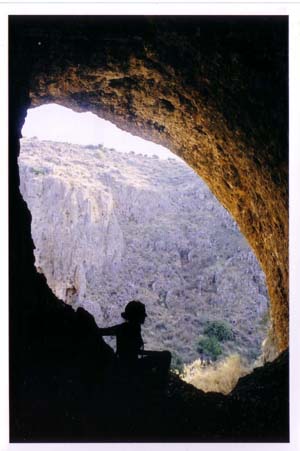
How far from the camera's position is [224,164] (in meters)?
4.95

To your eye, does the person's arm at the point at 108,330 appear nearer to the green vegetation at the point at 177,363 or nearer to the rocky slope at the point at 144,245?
the rocky slope at the point at 144,245

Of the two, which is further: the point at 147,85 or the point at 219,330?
the point at 147,85

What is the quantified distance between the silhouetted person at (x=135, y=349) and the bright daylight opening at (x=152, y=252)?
2.0 inches

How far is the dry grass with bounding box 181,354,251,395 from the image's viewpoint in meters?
4.19

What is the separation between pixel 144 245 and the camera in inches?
213

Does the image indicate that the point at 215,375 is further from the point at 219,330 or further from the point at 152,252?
the point at 152,252

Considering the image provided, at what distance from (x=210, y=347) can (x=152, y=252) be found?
1155 mm

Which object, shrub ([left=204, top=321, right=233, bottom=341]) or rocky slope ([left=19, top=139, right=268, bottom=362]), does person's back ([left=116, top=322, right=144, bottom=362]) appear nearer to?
rocky slope ([left=19, top=139, right=268, bottom=362])

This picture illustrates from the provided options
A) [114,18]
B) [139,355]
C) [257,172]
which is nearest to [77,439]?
[139,355]

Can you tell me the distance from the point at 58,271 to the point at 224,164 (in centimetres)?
150

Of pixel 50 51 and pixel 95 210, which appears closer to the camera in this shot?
pixel 50 51

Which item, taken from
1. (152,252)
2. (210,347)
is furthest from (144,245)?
(210,347)

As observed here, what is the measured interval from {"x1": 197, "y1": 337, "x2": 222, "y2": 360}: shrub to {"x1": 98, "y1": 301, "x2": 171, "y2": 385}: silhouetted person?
30 cm

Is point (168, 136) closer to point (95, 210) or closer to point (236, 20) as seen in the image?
point (95, 210)
